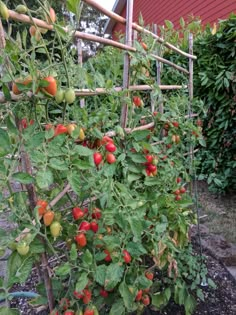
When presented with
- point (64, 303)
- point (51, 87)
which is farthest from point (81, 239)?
point (51, 87)

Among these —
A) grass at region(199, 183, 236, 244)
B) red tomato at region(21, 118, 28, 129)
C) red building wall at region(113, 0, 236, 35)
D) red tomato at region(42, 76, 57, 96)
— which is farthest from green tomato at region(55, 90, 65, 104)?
red building wall at region(113, 0, 236, 35)

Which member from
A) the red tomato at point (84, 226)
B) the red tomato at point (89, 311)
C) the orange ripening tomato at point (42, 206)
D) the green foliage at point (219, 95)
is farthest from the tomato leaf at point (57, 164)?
the green foliage at point (219, 95)

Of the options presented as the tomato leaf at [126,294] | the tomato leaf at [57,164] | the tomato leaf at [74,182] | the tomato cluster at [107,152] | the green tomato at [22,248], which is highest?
the tomato cluster at [107,152]

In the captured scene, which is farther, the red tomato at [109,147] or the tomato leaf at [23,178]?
the red tomato at [109,147]

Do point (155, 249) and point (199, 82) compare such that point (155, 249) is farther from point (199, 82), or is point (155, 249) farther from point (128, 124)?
point (199, 82)

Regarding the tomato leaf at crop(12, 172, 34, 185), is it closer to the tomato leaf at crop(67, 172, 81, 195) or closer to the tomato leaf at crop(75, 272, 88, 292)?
the tomato leaf at crop(67, 172, 81, 195)

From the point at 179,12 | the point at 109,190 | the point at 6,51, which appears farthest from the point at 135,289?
the point at 179,12

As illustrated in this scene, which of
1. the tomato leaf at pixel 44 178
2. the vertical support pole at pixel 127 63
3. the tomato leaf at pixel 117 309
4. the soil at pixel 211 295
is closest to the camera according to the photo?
the tomato leaf at pixel 44 178

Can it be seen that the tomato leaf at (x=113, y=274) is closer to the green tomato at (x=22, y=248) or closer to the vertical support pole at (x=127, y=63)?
the green tomato at (x=22, y=248)

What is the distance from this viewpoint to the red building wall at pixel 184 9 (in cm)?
534

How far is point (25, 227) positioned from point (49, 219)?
0.24ft

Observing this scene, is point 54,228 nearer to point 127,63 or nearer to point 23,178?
point 23,178

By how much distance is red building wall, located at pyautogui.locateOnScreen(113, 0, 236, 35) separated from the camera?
210 inches

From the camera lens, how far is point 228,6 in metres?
5.17
